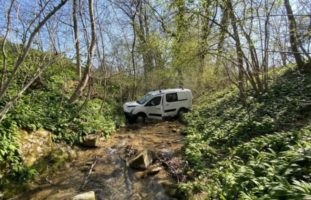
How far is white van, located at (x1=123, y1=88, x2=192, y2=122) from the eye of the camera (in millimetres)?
15547

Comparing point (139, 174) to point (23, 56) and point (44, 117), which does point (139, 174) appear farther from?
point (23, 56)

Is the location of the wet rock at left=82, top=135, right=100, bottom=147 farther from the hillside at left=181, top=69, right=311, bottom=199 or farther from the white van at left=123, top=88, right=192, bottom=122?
the white van at left=123, top=88, right=192, bottom=122

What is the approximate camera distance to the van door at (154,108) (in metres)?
15.9

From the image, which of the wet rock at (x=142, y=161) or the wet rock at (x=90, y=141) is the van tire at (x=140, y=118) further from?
the wet rock at (x=142, y=161)

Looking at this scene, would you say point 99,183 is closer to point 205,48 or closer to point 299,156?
point 299,156

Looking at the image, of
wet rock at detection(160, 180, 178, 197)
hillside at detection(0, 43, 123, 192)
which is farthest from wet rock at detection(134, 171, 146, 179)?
hillside at detection(0, 43, 123, 192)

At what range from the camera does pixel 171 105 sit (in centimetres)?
1683

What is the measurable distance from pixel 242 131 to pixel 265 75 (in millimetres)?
4250

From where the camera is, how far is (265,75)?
40.5 ft

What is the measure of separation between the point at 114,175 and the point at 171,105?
365 inches

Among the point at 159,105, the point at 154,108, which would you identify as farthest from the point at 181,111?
the point at 154,108

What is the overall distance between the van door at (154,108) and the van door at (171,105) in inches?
16.6

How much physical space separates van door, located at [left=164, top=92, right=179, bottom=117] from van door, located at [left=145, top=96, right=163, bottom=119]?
1.38 feet

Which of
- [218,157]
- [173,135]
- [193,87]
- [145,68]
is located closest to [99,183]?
[218,157]
